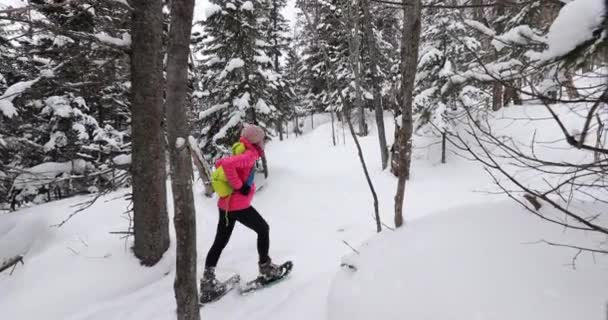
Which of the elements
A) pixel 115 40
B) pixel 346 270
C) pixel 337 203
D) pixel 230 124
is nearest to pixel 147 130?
pixel 115 40

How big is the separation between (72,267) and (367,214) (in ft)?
18.6

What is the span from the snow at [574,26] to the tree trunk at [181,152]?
2010 mm

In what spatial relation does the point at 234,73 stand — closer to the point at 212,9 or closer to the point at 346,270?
the point at 212,9

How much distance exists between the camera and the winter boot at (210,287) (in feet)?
13.4

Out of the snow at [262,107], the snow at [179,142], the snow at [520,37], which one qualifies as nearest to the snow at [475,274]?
the snow at [520,37]

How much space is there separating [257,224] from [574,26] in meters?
3.72

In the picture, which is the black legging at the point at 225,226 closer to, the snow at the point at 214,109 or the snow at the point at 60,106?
the snow at the point at 214,109

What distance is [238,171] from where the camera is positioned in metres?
4.06

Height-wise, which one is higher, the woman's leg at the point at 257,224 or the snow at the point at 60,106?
the snow at the point at 60,106

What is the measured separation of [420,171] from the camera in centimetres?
1066

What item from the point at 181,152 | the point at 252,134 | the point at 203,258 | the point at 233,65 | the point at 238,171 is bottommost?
the point at 203,258

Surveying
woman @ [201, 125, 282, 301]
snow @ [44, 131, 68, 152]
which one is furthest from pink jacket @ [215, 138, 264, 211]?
snow @ [44, 131, 68, 152]

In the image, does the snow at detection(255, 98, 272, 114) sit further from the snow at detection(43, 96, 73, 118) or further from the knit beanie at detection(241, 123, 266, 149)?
the knit beanie at detection(241, 123, 266, 149)

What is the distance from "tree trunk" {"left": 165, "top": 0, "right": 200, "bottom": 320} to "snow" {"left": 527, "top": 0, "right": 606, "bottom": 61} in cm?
201
